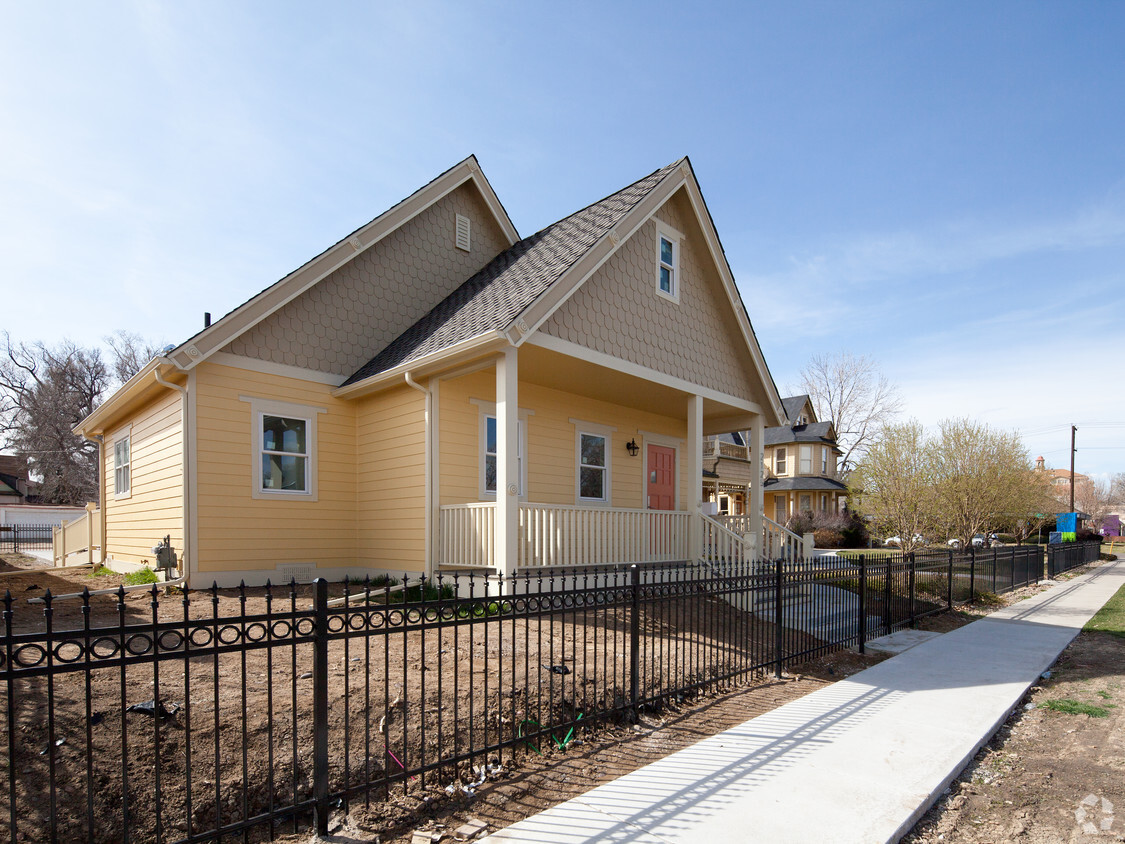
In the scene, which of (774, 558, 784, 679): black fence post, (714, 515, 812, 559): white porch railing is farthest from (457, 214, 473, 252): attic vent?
(774, 558, 784, 679): black fence post

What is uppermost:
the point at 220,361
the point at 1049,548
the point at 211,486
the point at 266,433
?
the point at 220,361

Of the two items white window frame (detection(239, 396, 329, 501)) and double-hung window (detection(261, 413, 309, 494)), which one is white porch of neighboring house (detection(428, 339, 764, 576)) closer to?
white window frame (detection(239, 396, 329, 501))

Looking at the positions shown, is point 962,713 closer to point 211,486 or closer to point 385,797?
point 385,797

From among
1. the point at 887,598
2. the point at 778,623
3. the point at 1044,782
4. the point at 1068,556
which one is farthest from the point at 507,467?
the point at 1068,556

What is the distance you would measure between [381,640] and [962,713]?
581cm

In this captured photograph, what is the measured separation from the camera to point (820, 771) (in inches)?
194

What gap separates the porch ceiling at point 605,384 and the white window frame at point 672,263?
Answer: 1.79 m

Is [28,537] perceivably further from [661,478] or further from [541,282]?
[541,282]

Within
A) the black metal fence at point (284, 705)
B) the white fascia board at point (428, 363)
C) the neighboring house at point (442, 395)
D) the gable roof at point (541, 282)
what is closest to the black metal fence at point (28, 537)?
the neighboring house at point (442, 395)

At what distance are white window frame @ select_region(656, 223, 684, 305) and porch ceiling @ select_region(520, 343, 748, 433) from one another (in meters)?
1.79

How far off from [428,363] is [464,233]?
5713 mm

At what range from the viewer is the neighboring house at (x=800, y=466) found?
41.8 metres

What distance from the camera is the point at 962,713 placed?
21.5ft

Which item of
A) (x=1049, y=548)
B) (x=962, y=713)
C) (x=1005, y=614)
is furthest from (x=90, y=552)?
(x=1049, y=548)
